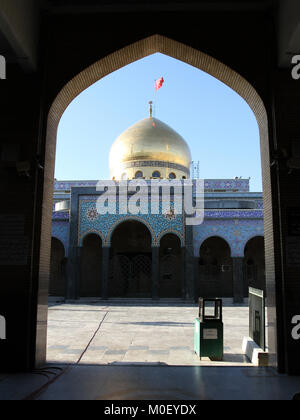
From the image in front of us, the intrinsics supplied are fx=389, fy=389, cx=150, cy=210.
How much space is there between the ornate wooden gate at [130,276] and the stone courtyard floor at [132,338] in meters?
5.64

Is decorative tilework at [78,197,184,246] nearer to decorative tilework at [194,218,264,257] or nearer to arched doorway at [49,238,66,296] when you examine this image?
decorative tilework at [194,218,264,257]

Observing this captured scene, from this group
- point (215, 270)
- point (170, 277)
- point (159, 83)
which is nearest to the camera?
point (170, 277)

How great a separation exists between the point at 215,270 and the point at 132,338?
1300cm

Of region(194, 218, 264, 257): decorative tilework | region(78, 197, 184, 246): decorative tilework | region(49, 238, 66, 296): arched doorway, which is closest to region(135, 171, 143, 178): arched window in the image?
region(49, 238, 66, 296): arched doorway

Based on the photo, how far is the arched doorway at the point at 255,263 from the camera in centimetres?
1998

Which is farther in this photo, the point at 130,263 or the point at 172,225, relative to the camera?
the point at 130,263

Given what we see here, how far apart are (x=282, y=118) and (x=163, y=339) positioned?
15.7ft

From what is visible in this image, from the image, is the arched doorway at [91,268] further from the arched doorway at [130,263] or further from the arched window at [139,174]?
the arched window at [139,174]

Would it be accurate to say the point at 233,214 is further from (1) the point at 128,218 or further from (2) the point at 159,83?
(2) the point at 159,83

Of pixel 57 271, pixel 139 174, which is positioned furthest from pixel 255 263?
pixel 57 271

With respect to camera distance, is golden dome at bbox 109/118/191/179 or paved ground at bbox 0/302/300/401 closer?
paved ground at bbox 0/302/300/401

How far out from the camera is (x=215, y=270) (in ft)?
66.5

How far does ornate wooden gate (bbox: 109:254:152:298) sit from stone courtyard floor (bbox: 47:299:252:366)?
5.64 metres

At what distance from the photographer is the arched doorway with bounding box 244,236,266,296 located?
1998 cm
